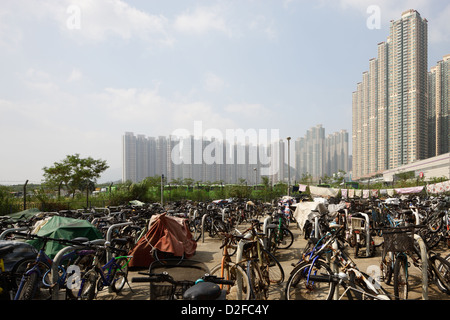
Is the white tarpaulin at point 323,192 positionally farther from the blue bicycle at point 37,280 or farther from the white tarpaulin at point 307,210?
the blue bicycle at point 37,280

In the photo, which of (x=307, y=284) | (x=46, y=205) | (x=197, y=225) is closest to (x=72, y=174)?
(x=46, y=205)

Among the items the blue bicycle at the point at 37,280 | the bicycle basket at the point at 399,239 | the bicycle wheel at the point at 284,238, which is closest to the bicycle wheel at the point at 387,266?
the bicycle basket at the point at 399,239

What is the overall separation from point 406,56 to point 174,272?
169ft

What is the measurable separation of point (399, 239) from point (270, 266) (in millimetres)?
1988

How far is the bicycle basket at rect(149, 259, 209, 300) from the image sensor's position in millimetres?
2010

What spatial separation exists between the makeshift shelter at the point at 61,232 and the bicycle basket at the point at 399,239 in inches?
189

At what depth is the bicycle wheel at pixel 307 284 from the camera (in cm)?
318

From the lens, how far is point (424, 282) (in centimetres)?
329

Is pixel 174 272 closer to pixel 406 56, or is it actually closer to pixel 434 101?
pixel 406 56

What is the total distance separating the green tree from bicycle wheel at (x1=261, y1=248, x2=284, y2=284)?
1576cm

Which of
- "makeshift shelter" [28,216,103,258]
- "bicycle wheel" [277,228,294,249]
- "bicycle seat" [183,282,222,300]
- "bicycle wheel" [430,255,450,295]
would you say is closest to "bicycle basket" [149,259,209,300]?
"bicycle seat" [183,282,222,300]

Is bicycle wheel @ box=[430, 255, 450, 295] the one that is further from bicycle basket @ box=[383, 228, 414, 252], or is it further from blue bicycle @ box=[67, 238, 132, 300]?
blue bicycle @ box=[67, 238, 132, 300]

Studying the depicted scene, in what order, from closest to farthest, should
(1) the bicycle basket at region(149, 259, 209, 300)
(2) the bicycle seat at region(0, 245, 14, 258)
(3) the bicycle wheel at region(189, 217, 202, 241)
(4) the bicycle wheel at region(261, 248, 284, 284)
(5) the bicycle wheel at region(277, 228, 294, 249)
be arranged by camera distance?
(1) the bicycle basket at region(149, 259, 209, 300) < (2) the bicycle seat at region(0, 245, 14, 258) < (4) the bicycle wheel at region(261, 248, 284, 284) < (5) the bicycle wheel at region(277, 228, 294, 249) < (3) the bicycle wheel at region(189, 217, 202, 241)

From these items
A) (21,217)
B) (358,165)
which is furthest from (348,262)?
(358,165)
